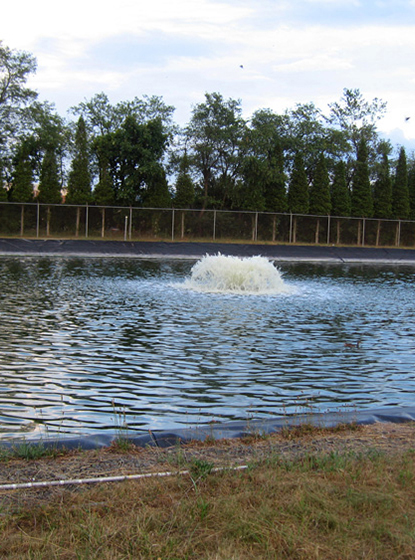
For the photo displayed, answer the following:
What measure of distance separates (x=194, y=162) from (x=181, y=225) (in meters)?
10.5

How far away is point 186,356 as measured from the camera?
10461mm

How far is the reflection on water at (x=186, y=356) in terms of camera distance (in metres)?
7.54

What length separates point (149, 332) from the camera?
12555mm

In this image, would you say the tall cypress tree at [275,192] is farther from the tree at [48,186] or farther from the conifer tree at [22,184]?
the conifer tree at [22,184]

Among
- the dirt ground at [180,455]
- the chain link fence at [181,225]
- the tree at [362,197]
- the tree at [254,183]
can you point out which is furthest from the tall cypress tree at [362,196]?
the dirt ground at [180,455]

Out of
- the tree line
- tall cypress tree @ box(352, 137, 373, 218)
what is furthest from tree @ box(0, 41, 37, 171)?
tall cypress tree @ box(352, 137, 373, 218)

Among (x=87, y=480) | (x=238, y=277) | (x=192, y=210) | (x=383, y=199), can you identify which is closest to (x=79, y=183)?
(x=192, y=210)

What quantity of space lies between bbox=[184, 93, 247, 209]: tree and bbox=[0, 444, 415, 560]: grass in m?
51.1

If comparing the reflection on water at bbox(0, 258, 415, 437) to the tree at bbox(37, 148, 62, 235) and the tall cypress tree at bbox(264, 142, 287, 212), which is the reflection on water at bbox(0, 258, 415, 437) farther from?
the tall cypress tree at bbox(264, 142, 287, 212)

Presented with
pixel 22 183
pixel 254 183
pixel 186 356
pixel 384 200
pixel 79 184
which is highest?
pixel 254 183

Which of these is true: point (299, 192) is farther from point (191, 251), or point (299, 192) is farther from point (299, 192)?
point (191, 251)

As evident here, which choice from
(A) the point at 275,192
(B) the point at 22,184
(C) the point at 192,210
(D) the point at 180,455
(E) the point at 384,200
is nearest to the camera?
(D) the point at 180,455

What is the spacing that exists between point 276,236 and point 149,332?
4091 centimetres

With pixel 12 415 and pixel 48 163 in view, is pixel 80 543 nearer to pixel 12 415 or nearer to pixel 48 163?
pixel 12 415
